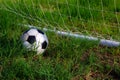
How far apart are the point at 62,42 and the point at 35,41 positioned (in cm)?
37

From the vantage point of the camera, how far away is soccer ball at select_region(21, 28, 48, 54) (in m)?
3.48

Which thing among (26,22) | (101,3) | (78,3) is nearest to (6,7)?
(26,22)

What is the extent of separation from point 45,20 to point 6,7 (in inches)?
21.1

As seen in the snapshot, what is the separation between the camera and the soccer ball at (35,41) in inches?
137

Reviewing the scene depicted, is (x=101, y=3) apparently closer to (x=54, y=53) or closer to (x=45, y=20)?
(x=45, y=20)

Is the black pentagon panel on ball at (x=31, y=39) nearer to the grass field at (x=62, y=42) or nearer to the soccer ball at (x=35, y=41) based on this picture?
the soccer ball at (x=35, y=41)

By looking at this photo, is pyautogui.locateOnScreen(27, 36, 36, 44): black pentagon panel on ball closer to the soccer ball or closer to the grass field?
the soccer ball

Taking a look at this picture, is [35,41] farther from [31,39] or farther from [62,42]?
[62,42]

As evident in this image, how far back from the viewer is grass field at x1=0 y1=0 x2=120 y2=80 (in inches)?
129

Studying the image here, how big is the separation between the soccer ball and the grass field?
5cm

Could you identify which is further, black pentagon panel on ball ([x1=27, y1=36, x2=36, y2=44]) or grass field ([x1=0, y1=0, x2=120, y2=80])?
black pentagon panel on ball ([x1=27, y1=36, x2=36, y2=44])

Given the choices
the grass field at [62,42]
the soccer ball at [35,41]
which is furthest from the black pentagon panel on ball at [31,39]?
the grass field at [62,42]

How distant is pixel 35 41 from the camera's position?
3.52 m

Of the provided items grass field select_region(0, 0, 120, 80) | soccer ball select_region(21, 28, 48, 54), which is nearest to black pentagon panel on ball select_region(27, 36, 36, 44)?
soccer ball select_region(21, 28, 48, 54)
